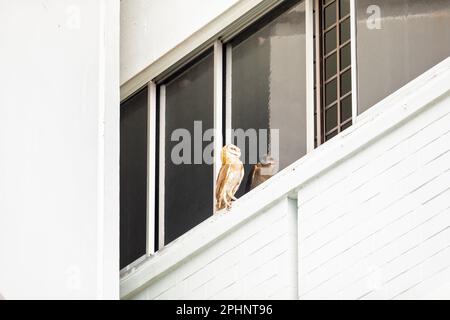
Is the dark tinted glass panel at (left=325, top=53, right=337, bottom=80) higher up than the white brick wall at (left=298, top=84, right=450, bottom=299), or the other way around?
the dark tinted glass panel at (left=325, top=53, right=337, bottom=80)

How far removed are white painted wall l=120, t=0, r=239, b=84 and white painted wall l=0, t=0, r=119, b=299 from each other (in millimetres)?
430

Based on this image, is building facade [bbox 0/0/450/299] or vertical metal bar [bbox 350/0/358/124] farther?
vertical metal bar [bbox 350/0/358/124]

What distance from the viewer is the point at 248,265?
14195 millimetres

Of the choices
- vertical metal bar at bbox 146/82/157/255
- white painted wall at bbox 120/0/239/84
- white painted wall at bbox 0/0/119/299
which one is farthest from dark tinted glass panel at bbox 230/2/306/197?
white painted wall at bbox 0/0/119/299

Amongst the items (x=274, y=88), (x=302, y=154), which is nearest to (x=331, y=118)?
(x=302, y=154)

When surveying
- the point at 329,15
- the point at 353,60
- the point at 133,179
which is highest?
the point at 329,15

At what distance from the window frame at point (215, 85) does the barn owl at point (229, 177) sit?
0.56 feet

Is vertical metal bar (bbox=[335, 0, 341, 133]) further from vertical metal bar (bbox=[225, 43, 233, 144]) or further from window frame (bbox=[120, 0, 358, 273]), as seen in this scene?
vertical metal bar (bbox=[225, 43, 233, 144])

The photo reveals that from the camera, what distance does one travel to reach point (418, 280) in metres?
13.6

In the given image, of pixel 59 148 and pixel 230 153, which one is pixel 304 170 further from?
pixel 59 148

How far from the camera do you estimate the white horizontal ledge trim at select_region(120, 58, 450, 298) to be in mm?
13719

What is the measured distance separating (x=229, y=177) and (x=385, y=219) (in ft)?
3.19
